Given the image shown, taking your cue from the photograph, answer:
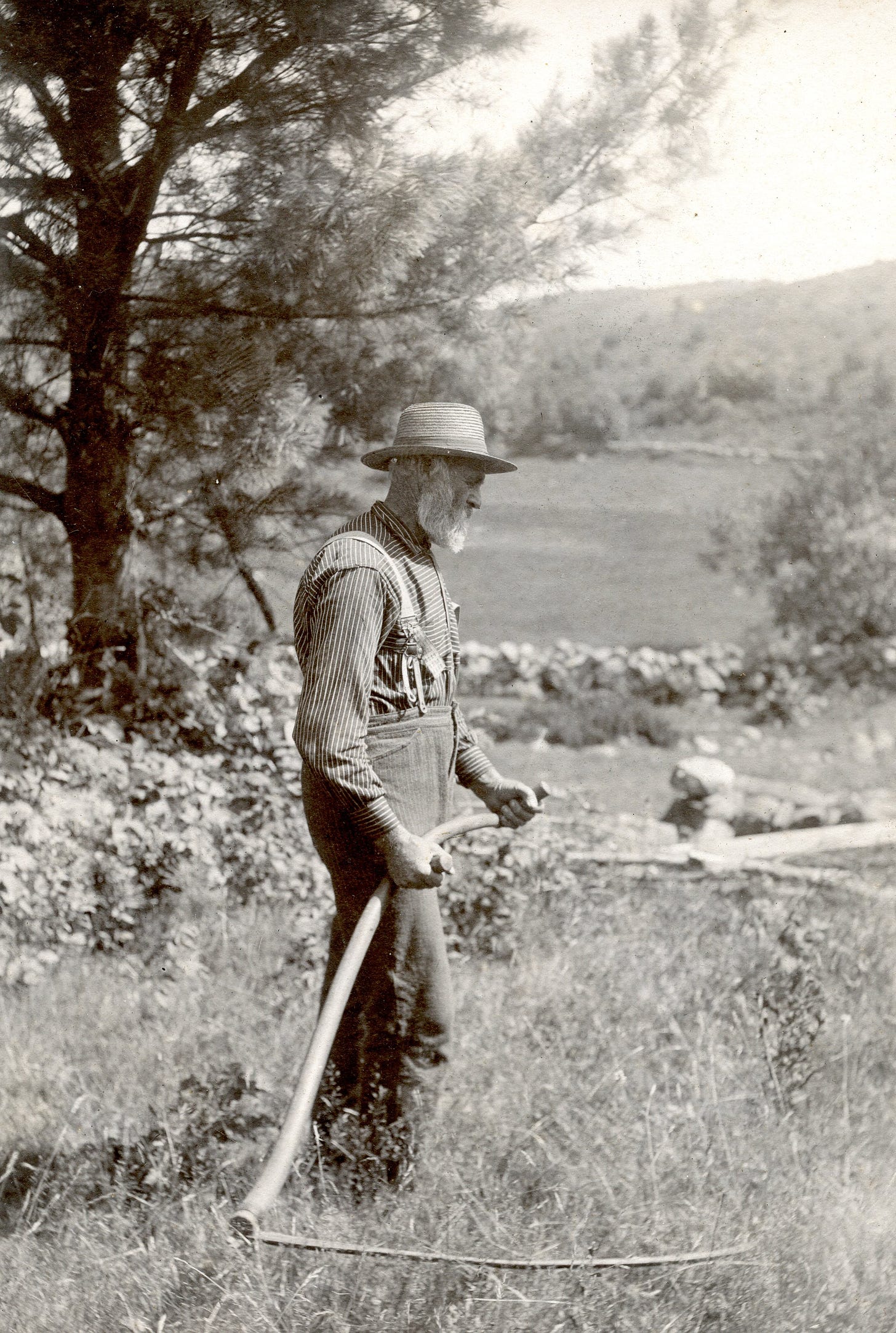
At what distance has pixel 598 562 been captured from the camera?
12.9 m

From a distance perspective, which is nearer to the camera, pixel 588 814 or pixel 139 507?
pixel 139 507

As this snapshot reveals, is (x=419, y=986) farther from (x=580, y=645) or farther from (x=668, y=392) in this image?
(x=668, y=392)

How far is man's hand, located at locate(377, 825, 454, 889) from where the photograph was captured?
8.60ft

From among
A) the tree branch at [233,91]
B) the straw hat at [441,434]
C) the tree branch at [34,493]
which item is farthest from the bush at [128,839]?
the tree branch at [233,91]

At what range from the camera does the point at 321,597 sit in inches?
107

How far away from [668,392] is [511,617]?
16.2 ft

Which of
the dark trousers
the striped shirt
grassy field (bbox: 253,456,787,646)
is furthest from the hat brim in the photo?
grassy field (bbox: 253,456,787,646)

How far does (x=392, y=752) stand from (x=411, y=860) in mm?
319

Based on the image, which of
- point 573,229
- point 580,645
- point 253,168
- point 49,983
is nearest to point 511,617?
point 580,645

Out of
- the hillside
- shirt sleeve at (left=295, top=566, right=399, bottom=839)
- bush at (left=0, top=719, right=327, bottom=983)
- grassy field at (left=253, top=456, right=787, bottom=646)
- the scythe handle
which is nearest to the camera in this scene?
the scythe handle

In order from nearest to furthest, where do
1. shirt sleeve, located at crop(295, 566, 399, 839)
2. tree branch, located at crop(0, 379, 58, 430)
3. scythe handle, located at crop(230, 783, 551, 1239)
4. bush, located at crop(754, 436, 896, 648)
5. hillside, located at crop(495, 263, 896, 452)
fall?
1. scythe handle, located at crop(230, 783, 551, 1239)
2. shirt sleeve, located at crop(295, 566, 399, 839)
3. tree branch, located at crop(0, 379, 58, 430)
4. bush, located at crop(754, 436, 896, 648)
5. hillside, located at crop(495, 263, 896, 452)

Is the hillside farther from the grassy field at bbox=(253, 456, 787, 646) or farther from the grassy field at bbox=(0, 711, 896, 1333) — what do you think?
the grassy field at bbox=(0, 711, 896, 1333)

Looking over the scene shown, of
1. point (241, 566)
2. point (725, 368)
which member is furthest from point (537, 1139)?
point (725, 368)

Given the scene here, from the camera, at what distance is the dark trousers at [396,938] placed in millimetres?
2824
